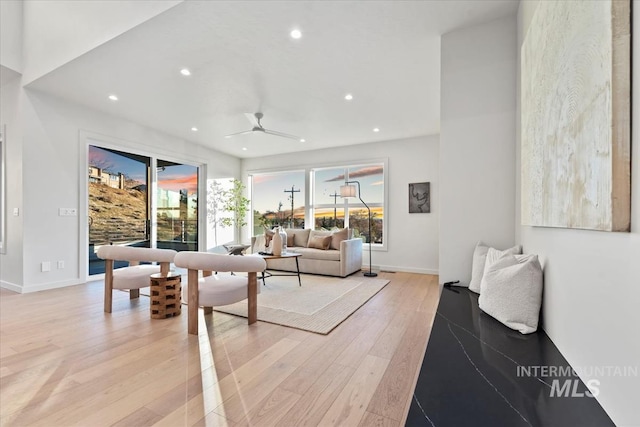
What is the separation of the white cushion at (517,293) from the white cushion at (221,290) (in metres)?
2.03

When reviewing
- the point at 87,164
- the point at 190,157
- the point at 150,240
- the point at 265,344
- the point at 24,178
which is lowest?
the point at 265,344

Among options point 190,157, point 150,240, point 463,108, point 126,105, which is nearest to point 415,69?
point 463,108

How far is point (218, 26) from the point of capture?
8.38 ft

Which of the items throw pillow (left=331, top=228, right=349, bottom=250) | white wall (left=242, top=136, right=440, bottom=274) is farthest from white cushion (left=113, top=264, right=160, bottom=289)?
white wall (left=242, top=136, right=440, bottom=274)

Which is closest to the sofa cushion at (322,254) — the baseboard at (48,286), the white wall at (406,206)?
the white wall at (406,206)

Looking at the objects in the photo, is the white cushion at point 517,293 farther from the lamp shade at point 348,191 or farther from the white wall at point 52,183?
the white wall at point 52,183

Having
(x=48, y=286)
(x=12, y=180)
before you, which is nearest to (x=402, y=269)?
(x=48, y=286)

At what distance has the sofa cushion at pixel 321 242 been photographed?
566cm

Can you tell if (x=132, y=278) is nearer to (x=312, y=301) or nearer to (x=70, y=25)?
(x=312, y=301)

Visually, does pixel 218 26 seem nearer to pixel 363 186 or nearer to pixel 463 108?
pixel 463 108

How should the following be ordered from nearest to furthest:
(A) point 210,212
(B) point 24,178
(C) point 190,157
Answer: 1. (B) point 24,178
2. (C) point 190,157
3. (A) point 210,212

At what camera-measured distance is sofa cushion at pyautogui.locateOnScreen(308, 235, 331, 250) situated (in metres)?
5.66

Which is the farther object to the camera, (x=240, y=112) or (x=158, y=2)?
(x=240, y=112)

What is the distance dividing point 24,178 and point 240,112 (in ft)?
9.92
